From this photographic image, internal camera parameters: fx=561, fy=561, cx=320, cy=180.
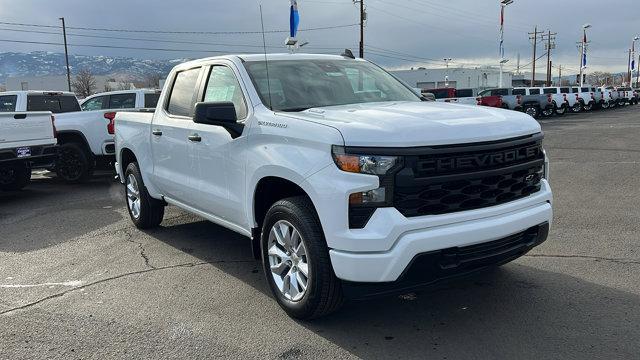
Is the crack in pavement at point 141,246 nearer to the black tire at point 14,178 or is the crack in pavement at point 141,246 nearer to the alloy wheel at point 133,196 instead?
the alloy wheel at point 133,196

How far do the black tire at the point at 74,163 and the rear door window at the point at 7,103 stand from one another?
86.2 inches

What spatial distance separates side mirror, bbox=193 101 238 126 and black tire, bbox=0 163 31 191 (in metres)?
7.45

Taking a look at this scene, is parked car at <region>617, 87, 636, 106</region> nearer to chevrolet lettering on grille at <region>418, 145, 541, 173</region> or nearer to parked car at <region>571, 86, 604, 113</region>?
parked car at <region>571, 86, 604, 113</region>

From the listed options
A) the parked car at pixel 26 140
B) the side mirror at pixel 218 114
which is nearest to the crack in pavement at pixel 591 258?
the side mirror at pixel 218 114

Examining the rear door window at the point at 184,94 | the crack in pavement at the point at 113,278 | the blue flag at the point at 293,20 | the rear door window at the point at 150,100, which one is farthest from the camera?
the blue flag at the point at 293,20

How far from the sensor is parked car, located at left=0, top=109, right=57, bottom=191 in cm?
906

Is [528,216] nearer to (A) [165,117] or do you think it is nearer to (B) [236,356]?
(B) [236,356]

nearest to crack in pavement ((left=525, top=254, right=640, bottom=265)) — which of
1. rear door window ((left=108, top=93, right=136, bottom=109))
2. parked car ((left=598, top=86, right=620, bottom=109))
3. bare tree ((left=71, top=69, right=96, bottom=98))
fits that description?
rear door window ((left=108, top=93, right=136, bottom=109))

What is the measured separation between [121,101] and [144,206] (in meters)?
6.59

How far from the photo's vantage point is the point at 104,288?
4914 millimetres

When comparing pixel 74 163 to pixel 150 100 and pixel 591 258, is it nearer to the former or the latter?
pixel 150 100

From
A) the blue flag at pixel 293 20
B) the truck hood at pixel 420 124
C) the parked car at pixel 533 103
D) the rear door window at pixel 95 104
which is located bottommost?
the parked car at pixel 533 103

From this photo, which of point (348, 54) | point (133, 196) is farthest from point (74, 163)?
point (348, 54)

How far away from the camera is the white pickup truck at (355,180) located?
3408mm
